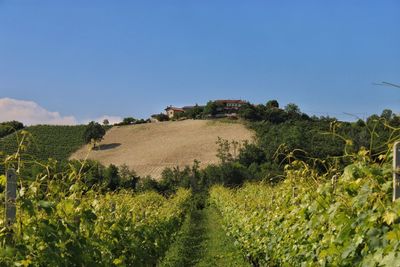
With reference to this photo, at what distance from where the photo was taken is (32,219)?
146 inches

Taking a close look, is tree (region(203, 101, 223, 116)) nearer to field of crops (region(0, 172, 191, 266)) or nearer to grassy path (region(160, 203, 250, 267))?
grassy path (region(160, 203, 250, 267))

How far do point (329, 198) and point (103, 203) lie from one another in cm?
366

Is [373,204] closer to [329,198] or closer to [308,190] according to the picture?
[329,198]

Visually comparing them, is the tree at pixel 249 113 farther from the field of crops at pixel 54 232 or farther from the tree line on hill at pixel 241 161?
the field of crops at pixel 54 232

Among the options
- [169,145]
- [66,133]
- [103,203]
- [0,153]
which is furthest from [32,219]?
[66,133]

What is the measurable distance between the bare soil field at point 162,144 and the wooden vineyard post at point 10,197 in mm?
58529

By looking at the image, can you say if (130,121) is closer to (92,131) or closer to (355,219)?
(92,131)

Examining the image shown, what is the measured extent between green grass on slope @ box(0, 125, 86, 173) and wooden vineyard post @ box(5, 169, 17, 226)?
67911mm

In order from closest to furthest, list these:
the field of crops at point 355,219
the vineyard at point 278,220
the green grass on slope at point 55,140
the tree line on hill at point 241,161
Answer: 1. the field of crops at point 355,219
2. the vineyard at point 278,220
3. the tree line on hill at point 241,161
4. the green grass on slope at point 55,140

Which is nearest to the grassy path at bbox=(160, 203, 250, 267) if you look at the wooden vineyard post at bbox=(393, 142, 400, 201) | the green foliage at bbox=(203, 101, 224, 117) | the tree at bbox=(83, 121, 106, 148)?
the wooden vineyard post at bbox=(393, 142, 400, 201)

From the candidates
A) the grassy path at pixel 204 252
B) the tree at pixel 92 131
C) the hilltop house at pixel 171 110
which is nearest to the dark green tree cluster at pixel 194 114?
the tree at pixel 92 131

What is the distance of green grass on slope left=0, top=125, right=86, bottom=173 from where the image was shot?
7281 centimetres

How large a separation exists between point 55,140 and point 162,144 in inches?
769

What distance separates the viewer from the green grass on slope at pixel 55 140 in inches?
2867
